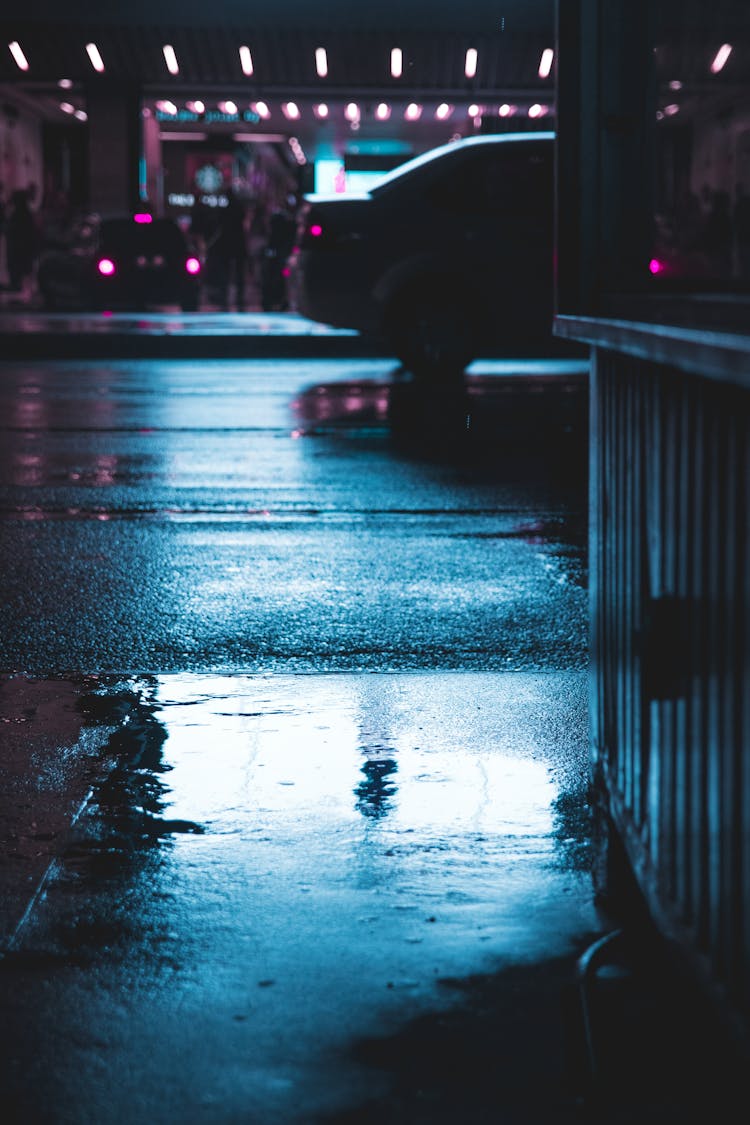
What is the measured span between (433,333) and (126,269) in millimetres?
12809

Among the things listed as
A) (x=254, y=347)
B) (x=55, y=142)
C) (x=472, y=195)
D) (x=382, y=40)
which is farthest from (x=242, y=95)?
(x=472, y=195)

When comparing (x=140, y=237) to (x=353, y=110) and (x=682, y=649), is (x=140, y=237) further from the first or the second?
(x=682, y=649)

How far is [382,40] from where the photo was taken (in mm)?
31766

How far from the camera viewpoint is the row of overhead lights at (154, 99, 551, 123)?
36.2 m

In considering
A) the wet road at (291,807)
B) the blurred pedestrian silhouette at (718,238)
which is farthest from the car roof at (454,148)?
the blurred pedestrian silhouette at (718,238)

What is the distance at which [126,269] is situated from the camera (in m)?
27.4

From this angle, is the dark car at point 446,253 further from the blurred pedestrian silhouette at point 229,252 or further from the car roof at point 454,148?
the blurred pedestrian silhouette at point 229,252

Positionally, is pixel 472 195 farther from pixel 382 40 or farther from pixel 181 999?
pixel 382 40

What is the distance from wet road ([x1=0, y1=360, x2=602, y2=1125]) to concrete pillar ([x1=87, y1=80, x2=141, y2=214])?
90.7 feet

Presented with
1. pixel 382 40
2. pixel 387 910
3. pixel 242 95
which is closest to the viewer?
pixel 387 910

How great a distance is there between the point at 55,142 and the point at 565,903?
45.3 m

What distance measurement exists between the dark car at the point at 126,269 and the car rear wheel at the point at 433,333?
1193 centimetres

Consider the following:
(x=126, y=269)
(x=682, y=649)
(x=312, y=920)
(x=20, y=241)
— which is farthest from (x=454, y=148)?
(x=20, y=241)

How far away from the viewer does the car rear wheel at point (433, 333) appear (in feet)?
51.5
